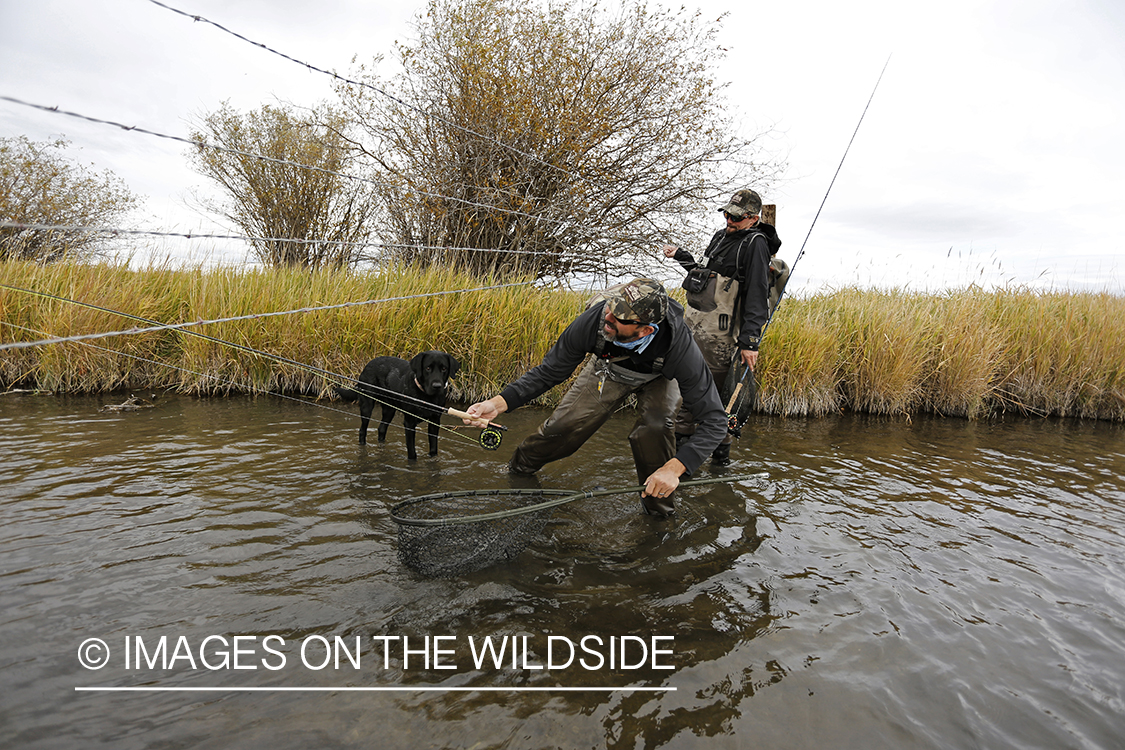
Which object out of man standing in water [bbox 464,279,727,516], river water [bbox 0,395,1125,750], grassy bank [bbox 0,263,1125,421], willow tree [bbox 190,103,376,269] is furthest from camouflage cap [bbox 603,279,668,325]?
willow tree [bbox 190,103,376,269]

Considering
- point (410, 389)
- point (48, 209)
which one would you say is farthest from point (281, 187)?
point (410, 389)

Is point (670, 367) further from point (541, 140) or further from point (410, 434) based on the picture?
point (541, 140)

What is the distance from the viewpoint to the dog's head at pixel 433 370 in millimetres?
4797

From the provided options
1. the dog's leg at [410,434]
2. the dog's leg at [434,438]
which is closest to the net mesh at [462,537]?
the dog's leg at [410,434]

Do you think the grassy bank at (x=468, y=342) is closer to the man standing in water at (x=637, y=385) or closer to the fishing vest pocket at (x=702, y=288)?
the fishing vest pocket at (x=702, y=288)

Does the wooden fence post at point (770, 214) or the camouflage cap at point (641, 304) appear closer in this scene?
the camouflage cap at point (641, 304)

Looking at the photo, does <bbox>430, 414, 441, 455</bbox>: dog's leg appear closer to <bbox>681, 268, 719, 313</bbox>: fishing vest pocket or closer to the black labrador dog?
the black labrador dog

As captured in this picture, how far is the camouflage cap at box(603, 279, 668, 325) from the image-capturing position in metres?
3.32

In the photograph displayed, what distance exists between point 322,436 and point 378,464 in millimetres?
1082

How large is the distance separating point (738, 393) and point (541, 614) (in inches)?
134

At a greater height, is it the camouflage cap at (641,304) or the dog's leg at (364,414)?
the camouflage cap at (641,304)

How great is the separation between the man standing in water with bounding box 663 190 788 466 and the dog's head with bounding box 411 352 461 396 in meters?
2.22

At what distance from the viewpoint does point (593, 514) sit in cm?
415

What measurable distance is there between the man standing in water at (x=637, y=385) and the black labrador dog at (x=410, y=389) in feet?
3.16
